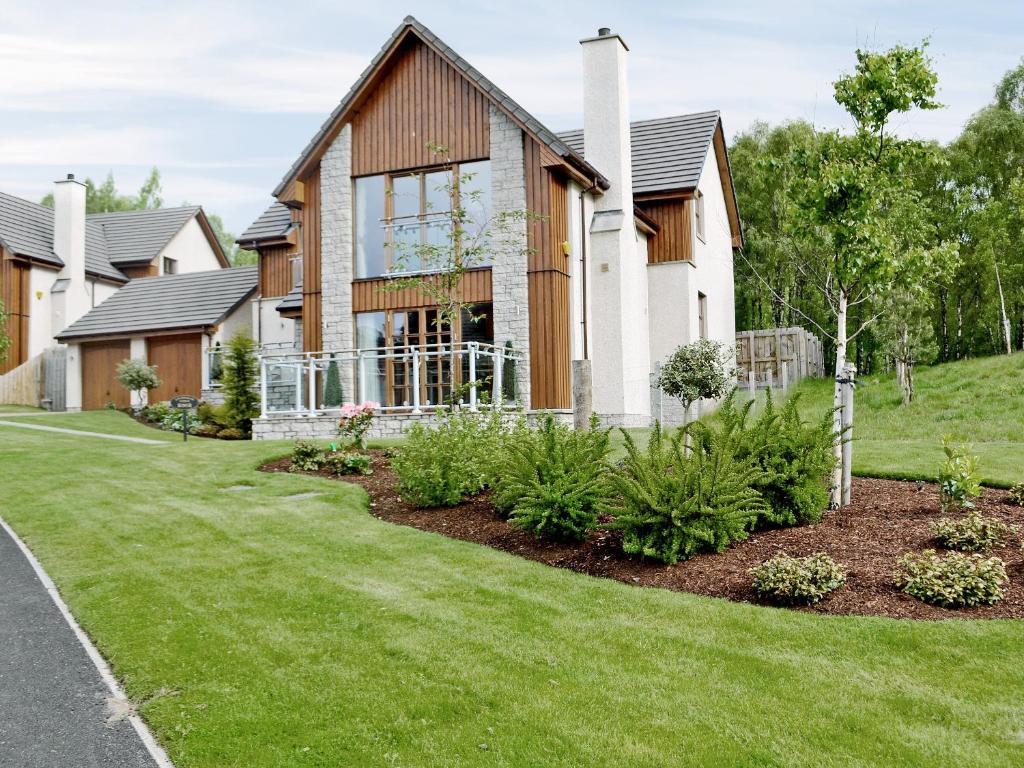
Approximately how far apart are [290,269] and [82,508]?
62.4ft

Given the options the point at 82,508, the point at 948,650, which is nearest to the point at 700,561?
the point at 948,650

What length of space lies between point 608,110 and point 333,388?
351 inches

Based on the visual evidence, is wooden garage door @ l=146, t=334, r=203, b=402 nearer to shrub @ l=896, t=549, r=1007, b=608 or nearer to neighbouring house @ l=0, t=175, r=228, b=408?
neighbouring house @ l=0, t=175, r=228, b=408

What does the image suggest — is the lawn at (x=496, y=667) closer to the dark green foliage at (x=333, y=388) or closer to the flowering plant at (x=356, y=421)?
the flowering plant at (x=356, y=421)

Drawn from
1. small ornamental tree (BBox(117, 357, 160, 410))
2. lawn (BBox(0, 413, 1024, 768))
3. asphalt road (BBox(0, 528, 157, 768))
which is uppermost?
small ornamental tree (BBox(117, 357, 160, 410))

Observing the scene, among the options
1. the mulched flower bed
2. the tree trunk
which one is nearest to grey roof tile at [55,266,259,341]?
the mulched flower bed

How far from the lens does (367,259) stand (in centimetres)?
1978

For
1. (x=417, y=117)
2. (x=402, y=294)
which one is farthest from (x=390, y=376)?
(x=417, y=117)

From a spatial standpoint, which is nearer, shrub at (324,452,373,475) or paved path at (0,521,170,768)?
paved path at (0,521,170,768)

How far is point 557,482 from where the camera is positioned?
8.41 metres

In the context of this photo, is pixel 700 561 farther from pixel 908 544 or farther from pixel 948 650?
pixel 948 650

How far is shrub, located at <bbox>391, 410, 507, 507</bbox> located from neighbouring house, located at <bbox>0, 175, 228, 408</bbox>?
78.3 ft

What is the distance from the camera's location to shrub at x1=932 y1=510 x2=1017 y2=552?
720 centimetres

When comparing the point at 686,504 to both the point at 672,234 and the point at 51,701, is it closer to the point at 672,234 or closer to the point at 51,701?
the point at 51,701
